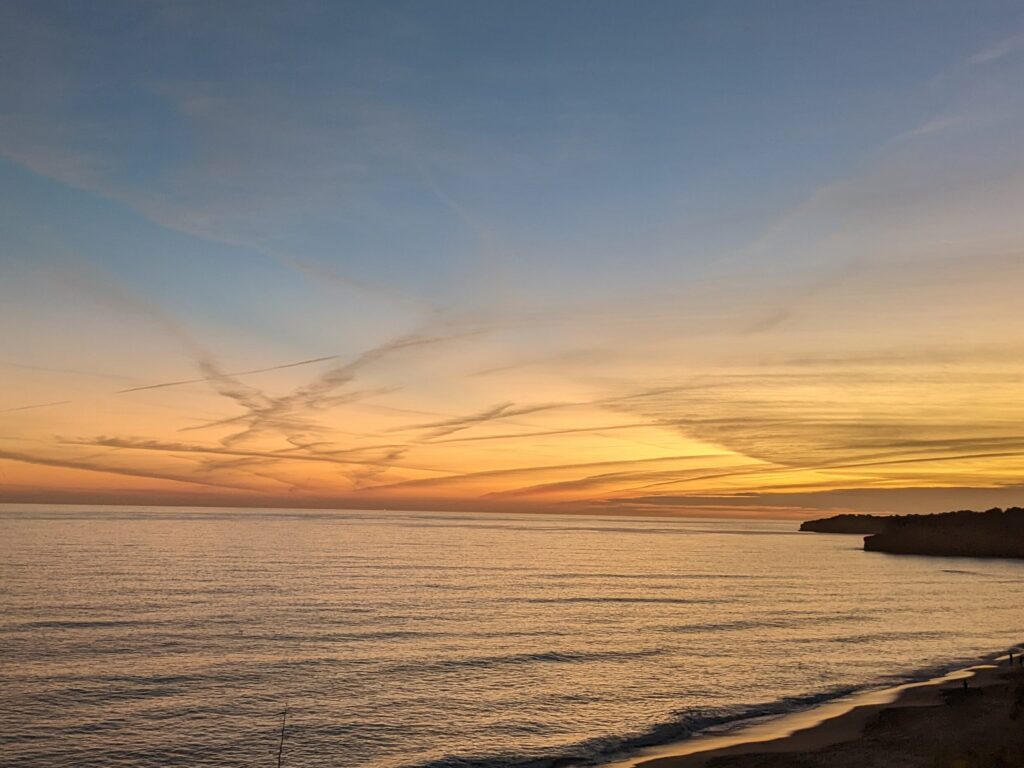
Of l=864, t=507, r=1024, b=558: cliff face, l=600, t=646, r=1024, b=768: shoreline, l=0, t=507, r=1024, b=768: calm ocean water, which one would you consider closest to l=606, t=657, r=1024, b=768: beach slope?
l=600, t=646, r=1024, b=768: shoreline

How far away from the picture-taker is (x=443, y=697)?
3391 cm

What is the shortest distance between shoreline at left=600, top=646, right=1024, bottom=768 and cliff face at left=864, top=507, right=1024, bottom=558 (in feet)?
489

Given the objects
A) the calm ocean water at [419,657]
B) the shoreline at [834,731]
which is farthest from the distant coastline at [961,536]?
the shoreline at [834,731]

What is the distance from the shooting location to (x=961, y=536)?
16800 cm

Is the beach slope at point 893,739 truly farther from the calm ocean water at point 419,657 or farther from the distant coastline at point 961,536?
the distant coastline at point 961,536

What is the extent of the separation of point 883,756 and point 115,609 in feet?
171

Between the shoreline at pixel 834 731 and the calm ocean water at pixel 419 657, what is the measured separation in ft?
4.89

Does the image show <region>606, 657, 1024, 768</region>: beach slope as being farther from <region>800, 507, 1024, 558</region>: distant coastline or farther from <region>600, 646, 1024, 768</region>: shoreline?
<region>800, 507, 1024, 558</region>: distant coastline

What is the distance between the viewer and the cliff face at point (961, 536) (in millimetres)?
164125

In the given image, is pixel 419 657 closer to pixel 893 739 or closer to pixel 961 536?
pixel 893 739

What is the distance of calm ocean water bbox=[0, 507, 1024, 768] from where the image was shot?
27547 mm

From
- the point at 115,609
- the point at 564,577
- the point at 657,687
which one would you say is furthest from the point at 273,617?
the point at 564,577

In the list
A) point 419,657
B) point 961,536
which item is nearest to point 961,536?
point 961,536

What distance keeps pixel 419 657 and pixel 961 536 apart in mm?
164355
